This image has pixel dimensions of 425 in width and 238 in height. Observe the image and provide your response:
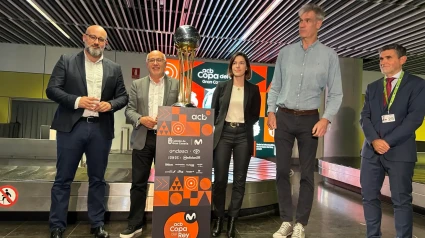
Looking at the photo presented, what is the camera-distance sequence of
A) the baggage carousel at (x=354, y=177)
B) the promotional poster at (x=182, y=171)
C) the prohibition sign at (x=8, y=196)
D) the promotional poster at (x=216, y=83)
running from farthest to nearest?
the promotional poster at (x=216, y=83) < the baggage carousel at (x=354, y=177) < the prohibition sign at (x=8, y=196) < the promotional poster at (x=182, y=171)

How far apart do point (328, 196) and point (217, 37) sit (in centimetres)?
420

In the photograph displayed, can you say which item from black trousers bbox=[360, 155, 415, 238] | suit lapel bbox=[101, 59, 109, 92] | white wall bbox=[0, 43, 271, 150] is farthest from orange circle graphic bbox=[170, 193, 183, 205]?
white wall bbox=[0, 43, 271, 150]

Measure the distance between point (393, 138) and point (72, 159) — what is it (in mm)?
2361

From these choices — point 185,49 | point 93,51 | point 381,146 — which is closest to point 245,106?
point 185,49

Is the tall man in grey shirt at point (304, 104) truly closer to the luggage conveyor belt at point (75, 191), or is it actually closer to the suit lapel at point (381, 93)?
Answer: the suit lapel at point (381, 93)

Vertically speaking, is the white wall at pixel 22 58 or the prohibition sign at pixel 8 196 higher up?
the white wall at pixel 22 58

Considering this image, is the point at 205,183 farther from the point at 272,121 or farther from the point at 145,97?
the point at 145,97

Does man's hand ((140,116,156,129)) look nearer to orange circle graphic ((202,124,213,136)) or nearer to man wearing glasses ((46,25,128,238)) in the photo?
man wearing glasses ((46,25,128,238))

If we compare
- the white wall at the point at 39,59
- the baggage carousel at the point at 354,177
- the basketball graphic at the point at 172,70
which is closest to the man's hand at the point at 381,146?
the baggage carousel at the point at 354,177

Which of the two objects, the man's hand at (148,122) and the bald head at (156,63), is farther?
the bald head at (156,63)

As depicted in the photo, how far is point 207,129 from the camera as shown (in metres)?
2.23

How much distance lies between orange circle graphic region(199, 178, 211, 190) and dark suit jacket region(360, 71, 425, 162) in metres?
1.21

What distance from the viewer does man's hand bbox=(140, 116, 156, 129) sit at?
2422 millimetres

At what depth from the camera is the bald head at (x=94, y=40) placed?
2414mm
